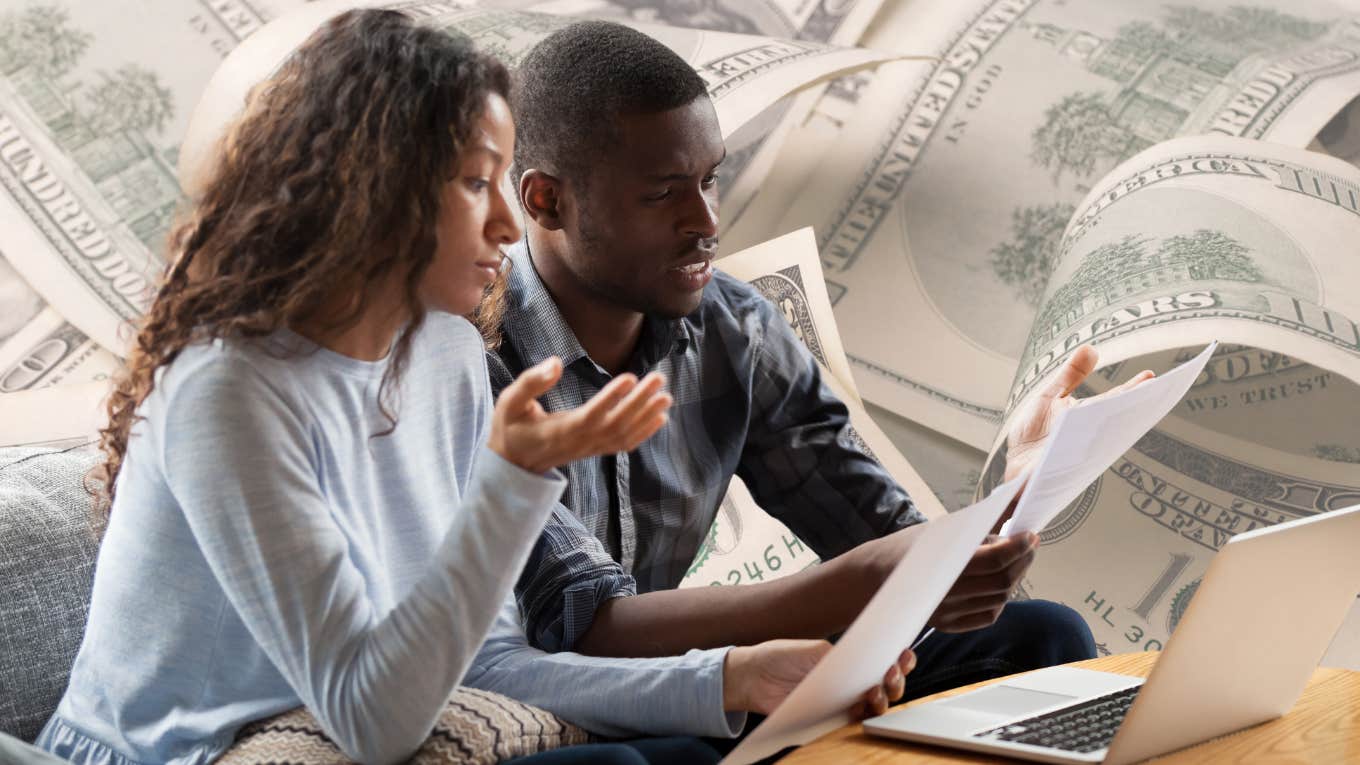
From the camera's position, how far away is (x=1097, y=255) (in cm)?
260

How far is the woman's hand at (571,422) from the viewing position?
824mm

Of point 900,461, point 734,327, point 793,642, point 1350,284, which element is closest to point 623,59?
point 734,327

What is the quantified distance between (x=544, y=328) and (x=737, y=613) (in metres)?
0.35

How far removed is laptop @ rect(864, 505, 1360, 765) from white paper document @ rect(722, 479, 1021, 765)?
53mm

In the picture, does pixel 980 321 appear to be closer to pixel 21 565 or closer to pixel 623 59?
→ pixel 623 59

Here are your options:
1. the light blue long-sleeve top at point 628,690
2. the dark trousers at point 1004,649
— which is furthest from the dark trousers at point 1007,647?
the light blue long-sleeve top at point 628,690

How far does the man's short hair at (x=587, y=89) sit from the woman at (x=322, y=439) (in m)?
0.38

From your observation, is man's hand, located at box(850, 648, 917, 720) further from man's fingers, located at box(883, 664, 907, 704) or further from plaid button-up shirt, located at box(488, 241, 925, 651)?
plaid button-up shirt, located at box(488, 241, 925, 651)

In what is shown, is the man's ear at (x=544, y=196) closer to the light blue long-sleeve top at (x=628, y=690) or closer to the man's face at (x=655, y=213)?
the man's face at (x=655, y=213)

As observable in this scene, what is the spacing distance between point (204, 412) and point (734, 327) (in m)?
0.73

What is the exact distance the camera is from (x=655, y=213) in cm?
143

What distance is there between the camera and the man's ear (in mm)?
1479

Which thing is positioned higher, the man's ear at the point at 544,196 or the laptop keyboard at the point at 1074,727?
the man's ear at the point at 544,196

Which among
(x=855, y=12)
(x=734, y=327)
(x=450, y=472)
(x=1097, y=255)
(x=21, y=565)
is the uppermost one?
(x=21, y=565)
